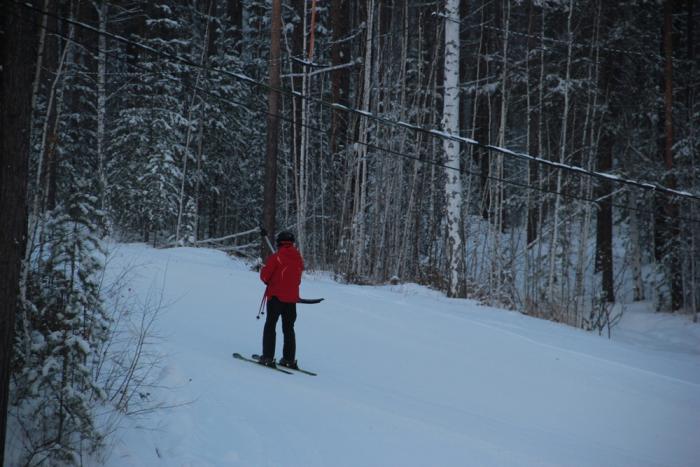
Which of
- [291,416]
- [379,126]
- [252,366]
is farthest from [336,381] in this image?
[379,126]

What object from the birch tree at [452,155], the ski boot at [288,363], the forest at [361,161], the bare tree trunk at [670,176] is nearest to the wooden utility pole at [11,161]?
the forest at [361,161]

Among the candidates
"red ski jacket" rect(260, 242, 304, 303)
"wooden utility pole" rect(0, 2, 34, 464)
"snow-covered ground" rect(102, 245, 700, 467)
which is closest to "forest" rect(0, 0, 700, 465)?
"wooden utility pole" rect(0, 2, 34, 464)

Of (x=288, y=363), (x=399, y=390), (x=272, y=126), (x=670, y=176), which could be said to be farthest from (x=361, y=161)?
(x=399, y=390)

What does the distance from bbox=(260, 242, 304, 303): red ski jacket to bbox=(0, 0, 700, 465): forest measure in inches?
76.2

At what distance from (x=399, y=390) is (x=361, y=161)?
1114 cm

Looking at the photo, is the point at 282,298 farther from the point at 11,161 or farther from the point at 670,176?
the point at 670,176

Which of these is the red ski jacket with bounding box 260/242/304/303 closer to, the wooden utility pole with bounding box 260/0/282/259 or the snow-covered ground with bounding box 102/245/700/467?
the snow-covered ground with bounding box 102/245/700/467

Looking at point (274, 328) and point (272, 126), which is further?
point (272, 126)

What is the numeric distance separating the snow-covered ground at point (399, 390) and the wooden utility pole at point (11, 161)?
129 cm

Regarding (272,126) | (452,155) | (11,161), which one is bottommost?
(11,161)

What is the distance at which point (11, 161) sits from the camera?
12.6 feet

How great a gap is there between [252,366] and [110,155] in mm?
19099

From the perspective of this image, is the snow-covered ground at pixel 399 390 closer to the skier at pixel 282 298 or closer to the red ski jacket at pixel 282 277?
the skier at pixel 282 298

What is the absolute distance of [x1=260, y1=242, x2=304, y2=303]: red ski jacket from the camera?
7684 mm
